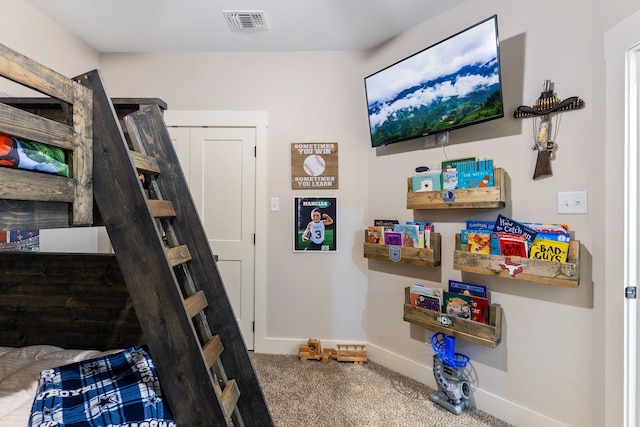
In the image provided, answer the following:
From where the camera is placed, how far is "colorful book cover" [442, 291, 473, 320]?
6.17 ft

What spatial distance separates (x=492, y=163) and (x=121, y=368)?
210cm

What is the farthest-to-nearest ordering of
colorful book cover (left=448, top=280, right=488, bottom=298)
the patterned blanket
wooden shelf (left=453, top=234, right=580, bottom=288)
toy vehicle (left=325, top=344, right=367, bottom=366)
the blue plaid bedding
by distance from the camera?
toy vehicle (left=325, top=344, right=367, bottom=366) < colorful book cover (left=448, top=280, right=488, bottom=298) < wooden shelf (left=453, top=234, right=580, bottom=288) < the blue plaid bedding < the patterned blanket

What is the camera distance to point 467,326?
184 cm

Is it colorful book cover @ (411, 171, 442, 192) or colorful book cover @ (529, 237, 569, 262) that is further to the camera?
colorful book cover @ (411, 171, 442, 192)

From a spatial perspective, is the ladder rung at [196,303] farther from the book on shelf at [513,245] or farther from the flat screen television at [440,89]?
the flat screen television at [440,89]

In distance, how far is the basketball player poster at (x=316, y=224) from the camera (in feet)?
8.66

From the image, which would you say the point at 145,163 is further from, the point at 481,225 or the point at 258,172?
the point at 481,225

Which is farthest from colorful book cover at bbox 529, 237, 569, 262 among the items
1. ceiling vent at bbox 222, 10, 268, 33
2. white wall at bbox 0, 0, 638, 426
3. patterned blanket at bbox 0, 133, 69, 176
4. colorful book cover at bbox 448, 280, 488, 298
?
ceiling vent at bbox 222, 10, 268, 33

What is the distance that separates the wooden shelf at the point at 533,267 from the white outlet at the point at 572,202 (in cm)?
18

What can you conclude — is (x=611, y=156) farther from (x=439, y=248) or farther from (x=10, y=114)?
(x=10, y=114)

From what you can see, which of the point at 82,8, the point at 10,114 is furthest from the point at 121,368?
the point at 82,8

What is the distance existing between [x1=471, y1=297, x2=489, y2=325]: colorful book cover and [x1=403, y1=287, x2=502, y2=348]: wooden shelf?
0.02 metres

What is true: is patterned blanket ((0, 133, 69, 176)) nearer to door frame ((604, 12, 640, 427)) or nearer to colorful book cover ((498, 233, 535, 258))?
colorful book cover ((498, 233, 535, 258))

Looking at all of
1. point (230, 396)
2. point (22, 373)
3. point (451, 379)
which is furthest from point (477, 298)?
point (22, 373)
